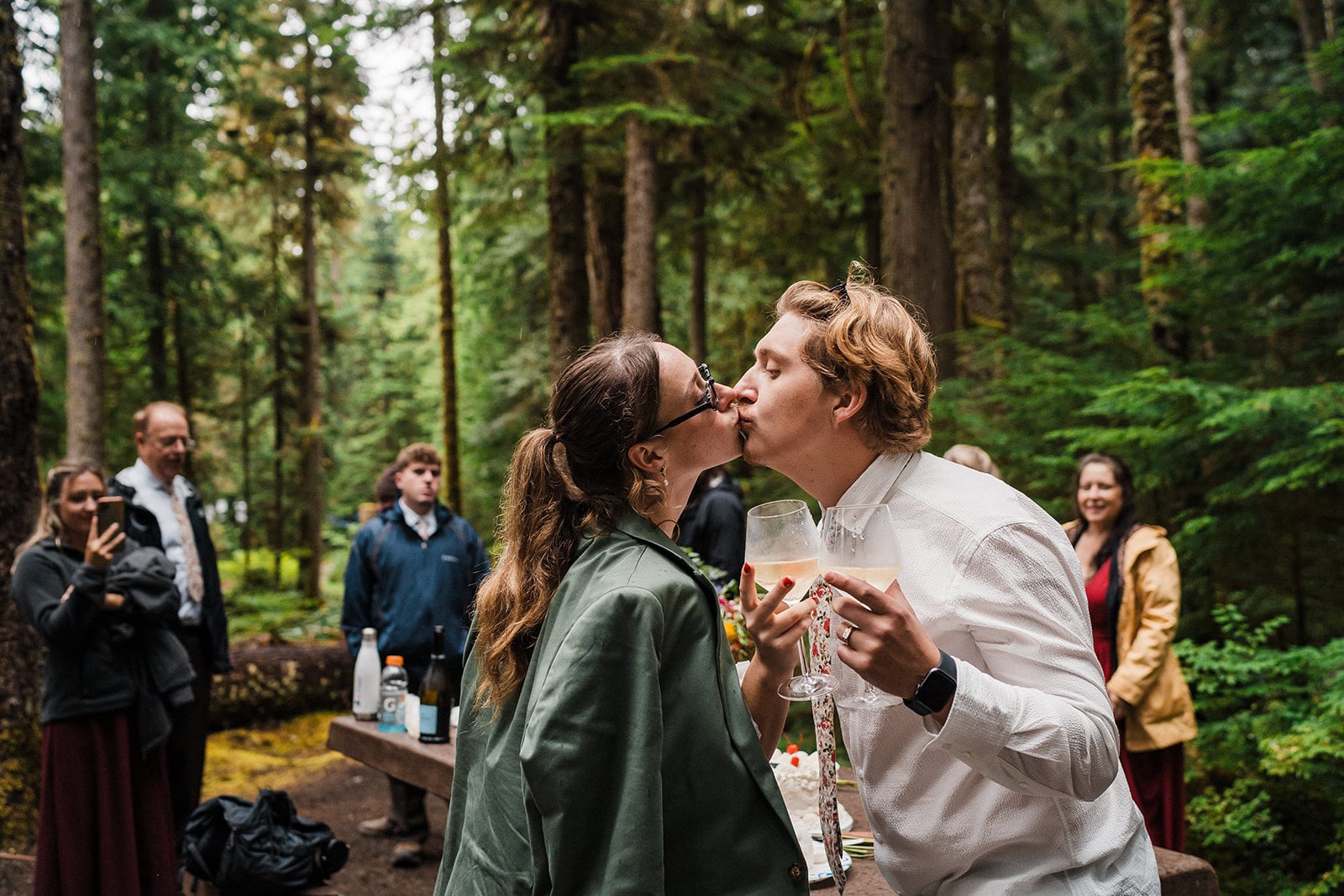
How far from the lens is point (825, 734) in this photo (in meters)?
1.93

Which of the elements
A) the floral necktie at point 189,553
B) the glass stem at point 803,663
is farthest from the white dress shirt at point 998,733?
the floral necktie at point 189,553

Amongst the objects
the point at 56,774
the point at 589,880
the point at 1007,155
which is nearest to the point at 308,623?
the point at 56,774

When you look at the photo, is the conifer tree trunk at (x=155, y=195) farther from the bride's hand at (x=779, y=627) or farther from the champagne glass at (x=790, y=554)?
the bride's hand at (x=779, y=627)

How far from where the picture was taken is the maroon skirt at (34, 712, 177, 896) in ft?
15.0

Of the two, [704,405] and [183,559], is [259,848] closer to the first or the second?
[183,559]

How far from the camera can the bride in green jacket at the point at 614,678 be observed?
1.51m

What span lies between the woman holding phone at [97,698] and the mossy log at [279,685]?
490 centimetres

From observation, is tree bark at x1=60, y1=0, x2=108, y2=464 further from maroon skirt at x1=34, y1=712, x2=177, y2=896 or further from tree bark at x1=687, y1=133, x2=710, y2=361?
tree bark at x1=687, y1=133, x2=710, y2=361

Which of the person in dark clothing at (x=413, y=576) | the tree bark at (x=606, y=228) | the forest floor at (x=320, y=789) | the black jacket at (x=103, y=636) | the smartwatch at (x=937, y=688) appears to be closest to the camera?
the smartwatch at (x=937, y=688)

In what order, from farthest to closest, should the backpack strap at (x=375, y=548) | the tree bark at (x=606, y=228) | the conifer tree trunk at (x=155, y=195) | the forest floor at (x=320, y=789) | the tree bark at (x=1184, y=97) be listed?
the conifer tree trunk at (x=155, y=195)
the tree bark at (x=1184, y=97)
the tree bark at (x=606, y=228)
the backpack strap at (x=375, y=548)
the forest floor at (x=320, y=789)

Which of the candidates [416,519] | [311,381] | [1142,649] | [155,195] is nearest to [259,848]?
[416,519]

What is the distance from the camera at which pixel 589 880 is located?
1.53 meters

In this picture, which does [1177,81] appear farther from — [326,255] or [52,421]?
[326,255]

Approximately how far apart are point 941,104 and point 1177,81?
23.1ft
